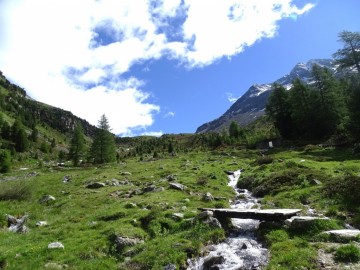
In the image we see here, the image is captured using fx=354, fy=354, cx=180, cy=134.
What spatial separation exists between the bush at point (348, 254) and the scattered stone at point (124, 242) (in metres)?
10.2

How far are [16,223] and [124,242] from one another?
11.4 m

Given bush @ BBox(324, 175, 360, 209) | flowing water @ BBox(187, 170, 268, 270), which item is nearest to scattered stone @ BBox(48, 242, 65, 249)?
flowing water @ BBox(187, 170, 268, 270)

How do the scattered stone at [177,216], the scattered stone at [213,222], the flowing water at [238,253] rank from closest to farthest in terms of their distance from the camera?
the flowing water at [238,253] < the scattered stone at [213,222] < the scattered stone at [177,216]

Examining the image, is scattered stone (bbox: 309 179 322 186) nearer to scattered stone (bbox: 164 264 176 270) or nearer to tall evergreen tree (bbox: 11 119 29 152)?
scattered stone (bbox: 164 264 176 270)

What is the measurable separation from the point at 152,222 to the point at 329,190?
41.8 feet

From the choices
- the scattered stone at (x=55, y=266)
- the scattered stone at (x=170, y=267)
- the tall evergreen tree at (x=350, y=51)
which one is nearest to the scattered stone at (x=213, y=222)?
the scattered stone at (x=170, y=267)

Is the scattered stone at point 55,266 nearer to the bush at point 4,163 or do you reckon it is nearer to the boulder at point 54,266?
the boulder at point 54,266

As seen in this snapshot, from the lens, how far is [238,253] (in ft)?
55.6

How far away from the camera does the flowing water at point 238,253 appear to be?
15.8 metres

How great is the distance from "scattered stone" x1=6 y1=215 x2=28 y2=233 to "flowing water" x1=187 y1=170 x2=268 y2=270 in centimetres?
1352

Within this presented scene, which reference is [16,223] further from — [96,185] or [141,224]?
[96,185]

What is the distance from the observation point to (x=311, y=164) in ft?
126

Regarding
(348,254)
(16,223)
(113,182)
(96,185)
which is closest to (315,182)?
(348,254)

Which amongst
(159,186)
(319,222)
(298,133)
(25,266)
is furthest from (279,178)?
(298,133)
